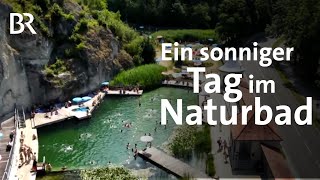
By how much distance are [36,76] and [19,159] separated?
575 inches

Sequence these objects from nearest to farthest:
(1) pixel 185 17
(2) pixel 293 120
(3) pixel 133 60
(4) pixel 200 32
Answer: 1. (2) pixel 293 120
2. (3) pixel 133 60
3. (4) pixel 200 32
4. (1) pixel 185 17

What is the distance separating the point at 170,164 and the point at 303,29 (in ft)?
87.9

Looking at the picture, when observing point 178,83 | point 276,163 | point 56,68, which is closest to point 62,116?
point 56,68

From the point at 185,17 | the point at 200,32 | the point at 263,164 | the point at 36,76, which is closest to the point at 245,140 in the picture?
the point at 263,164

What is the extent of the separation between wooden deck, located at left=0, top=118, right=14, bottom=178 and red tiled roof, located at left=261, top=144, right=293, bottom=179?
22.1 meters

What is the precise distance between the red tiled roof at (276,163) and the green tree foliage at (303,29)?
898 inches

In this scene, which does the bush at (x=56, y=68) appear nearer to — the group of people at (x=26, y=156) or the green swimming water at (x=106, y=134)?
the green swimming water at (x=106, y=134)

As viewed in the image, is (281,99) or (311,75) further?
(311,75)

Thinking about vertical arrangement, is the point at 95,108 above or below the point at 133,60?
below

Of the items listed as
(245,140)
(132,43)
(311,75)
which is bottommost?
(245,140)

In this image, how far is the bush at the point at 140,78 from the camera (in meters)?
66.8

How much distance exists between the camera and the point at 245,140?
42.7m

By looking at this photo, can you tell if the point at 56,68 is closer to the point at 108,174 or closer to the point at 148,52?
the point at 148,52

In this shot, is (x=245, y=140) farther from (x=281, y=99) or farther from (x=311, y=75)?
(x=311, y=75)
